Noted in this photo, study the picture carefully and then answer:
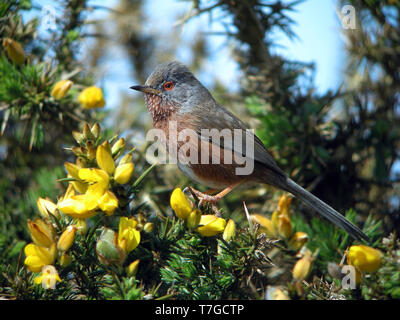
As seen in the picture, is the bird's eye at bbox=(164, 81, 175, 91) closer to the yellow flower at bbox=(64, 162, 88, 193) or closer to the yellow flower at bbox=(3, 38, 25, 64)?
the yellow flower at bbox=(3, 38, 25, 64)

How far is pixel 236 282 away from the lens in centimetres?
194

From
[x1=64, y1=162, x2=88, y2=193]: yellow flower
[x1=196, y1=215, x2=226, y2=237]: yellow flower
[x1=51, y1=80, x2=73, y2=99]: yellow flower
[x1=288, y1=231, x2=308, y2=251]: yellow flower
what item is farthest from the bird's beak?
[x1=288, y1=231, x2=308, y2=251]: yellow flower

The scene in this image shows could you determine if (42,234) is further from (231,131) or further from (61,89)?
(231,131)

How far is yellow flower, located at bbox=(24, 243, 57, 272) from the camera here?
1753mm

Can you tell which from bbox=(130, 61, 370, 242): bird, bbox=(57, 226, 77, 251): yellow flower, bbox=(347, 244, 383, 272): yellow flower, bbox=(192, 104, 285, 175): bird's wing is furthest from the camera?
bbox=(192, 104, 285, 175): bird's wing

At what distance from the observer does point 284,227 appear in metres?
1.96

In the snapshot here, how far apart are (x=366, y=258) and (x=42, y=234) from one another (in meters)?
1.52

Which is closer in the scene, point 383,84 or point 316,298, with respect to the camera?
point 316,298

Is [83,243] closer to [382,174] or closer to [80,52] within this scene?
[80,52]

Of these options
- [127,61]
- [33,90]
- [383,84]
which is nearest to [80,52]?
[33,90]

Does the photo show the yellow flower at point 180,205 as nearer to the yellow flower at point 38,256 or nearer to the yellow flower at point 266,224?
the yellow flower at point 266,224

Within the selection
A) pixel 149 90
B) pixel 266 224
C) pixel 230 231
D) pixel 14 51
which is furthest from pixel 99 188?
pixel 149 90

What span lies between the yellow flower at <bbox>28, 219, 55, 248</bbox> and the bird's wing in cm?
197
